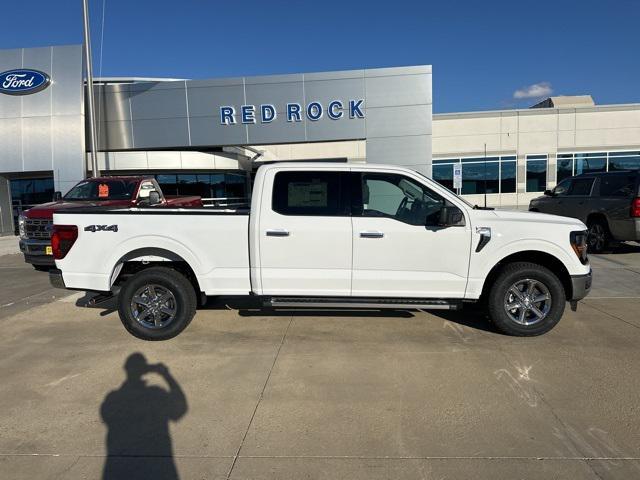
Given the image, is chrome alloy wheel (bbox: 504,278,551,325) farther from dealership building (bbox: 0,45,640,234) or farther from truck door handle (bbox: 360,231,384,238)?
dealership building (bbox: 0,45,640,234)

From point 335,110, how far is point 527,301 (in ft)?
46.0

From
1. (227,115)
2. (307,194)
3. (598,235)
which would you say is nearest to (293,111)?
(227,115)

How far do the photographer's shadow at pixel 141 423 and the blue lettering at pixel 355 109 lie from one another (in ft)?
48.4

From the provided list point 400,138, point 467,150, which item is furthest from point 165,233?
point 467,150

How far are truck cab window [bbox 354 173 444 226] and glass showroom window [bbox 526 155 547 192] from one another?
27.4 m

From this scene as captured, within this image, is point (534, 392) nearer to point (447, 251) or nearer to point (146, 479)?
point (447, 251)

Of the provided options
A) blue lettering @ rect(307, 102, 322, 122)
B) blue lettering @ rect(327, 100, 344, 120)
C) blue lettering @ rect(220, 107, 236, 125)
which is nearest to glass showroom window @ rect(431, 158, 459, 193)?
blue lettering @ rect(327, 100, 344, 120)

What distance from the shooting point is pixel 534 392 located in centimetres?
397

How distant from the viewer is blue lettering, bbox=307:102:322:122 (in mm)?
18094

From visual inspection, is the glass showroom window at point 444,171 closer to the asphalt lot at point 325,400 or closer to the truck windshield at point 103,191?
the truck windshield at point 103,191

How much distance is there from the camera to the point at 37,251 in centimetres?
928

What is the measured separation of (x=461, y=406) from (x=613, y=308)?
404 cm

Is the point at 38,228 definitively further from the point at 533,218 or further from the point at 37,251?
the point at 533,218

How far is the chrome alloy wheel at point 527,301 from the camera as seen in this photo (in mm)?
5285
